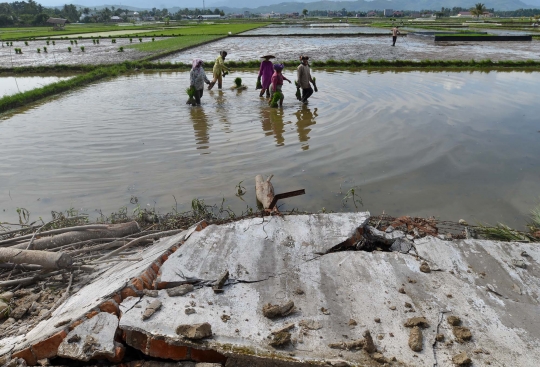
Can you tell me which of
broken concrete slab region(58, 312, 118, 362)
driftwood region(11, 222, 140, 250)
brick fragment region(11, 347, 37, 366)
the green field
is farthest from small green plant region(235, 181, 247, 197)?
the green field

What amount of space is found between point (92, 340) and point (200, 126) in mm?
6359

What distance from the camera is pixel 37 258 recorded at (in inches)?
120

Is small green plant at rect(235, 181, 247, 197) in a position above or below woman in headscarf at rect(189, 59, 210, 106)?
below

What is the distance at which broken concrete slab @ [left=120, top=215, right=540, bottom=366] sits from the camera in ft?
6.93

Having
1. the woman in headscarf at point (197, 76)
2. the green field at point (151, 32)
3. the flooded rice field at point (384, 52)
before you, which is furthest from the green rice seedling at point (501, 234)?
the green field at point (151, 32)

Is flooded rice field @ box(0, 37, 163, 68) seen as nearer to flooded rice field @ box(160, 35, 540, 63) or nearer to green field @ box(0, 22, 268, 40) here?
flooded rice field @ box(160, 35, 540, 63)

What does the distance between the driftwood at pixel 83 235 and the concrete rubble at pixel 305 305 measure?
0.70 meters

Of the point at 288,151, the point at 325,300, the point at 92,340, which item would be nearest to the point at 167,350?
the point at 92,340

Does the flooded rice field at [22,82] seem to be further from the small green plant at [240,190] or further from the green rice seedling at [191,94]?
the small green plant at [240,190]

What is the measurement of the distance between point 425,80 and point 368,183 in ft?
28.9

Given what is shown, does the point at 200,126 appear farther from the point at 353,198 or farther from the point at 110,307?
the point at 110,307

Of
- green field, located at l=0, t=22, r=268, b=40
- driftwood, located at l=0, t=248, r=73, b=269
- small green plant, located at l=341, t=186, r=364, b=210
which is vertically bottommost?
small green plant, located at l=341, t=186, r=364, b=210

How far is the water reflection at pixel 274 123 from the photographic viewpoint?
7.51 meters

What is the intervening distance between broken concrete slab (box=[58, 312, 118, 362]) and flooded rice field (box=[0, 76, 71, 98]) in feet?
42.0
